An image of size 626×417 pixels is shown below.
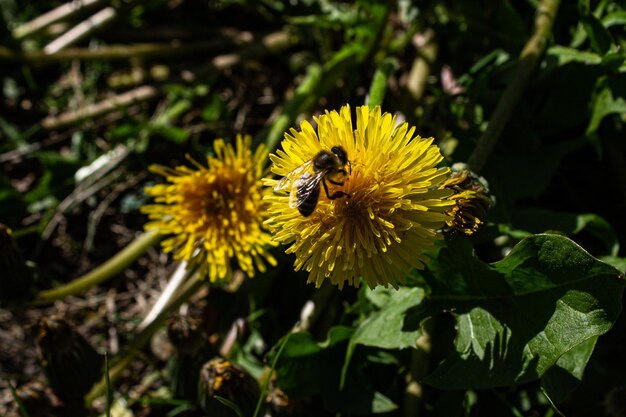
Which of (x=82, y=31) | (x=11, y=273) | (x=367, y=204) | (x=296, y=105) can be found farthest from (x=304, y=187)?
(x=82, y=31)

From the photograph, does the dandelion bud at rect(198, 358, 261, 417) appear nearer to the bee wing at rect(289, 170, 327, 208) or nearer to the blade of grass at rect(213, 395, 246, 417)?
the blade of grass at rect(213, 395, 246, 417)

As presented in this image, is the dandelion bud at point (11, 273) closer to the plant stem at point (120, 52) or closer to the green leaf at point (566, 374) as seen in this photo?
the plant stem at point (120, 52)

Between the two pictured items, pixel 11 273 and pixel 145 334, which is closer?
pixel 11 273

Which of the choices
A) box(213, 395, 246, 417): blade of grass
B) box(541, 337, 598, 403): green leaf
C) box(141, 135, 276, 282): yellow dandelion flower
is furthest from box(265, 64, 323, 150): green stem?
box(541, 337, 598, 403): green leaf

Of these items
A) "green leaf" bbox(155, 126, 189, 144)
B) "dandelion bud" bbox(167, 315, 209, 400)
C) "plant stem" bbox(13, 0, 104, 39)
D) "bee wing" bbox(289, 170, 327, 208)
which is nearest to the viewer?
"bee wing" bbox(289, 170, 327, 208)

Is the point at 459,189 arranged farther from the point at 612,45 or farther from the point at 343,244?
the point at 612,45

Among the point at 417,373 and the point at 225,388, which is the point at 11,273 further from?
the point at 417,373
